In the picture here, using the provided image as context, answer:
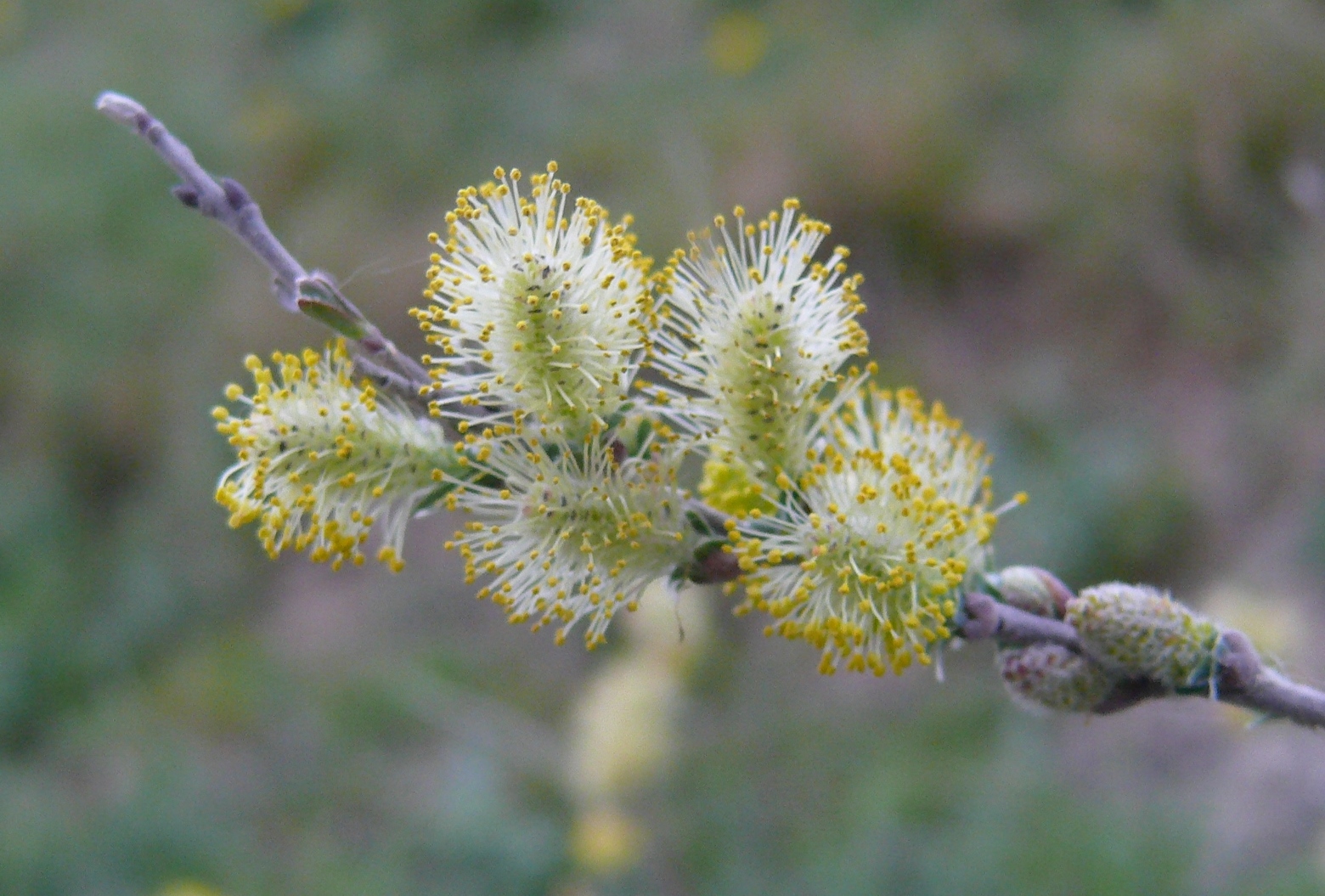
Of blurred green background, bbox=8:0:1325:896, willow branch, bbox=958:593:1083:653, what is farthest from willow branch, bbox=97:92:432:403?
blurred green background, bbox=8:0:1325:896

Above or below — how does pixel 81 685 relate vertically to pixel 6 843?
above

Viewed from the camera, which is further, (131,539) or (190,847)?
(131,539)

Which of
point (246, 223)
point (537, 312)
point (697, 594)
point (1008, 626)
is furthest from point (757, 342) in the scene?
point (697, 594)

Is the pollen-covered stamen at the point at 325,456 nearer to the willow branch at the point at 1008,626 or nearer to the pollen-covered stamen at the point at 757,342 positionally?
the pollen-covered stamen at the point at 757,342

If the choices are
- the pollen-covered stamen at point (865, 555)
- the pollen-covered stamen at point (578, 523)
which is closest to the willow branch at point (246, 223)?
the pollen-covered stamen at point (578, 523)

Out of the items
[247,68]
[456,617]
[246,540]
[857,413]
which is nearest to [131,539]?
[246,540]

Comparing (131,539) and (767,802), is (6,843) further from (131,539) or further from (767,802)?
(767,802)
